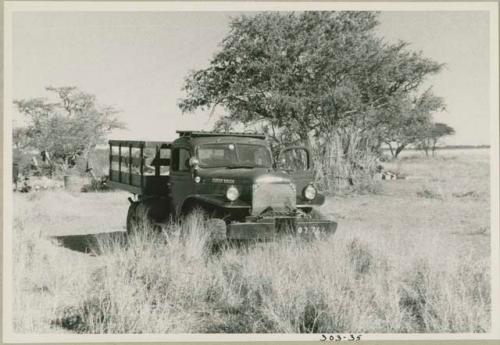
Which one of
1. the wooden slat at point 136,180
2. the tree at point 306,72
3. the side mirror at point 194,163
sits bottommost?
the wooden slat at point 136,180

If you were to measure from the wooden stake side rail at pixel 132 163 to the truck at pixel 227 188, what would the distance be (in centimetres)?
2

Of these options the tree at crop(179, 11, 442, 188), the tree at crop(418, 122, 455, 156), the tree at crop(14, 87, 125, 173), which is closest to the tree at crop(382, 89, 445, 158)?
the tree at crop(179, 11, 442, 188)

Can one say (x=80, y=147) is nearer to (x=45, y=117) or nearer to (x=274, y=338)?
(x=45, y=117)

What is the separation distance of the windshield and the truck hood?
0.73 feet

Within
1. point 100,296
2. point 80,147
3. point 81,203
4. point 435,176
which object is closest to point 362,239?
point 100,296

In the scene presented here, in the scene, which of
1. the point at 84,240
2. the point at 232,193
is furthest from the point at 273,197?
the point at 84,240

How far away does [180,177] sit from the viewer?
8.74 metres

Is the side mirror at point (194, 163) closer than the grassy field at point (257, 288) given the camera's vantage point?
No

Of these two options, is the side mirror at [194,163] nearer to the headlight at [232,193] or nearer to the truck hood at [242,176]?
the truck hood at [242,176]

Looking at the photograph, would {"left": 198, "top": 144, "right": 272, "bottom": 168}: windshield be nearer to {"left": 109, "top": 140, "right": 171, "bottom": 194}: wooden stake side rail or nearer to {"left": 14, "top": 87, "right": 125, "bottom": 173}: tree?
{"left": 109, "top": 140, "right": 171, "bottom": 194}: wooden stake side rail

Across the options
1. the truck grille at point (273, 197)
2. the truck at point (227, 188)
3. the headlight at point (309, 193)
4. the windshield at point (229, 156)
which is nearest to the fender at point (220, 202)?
the truck at point (227, 188)

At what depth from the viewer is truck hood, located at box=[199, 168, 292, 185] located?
7.81 metres

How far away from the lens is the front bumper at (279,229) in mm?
7375

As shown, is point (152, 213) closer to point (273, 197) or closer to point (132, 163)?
point (132, 163)
